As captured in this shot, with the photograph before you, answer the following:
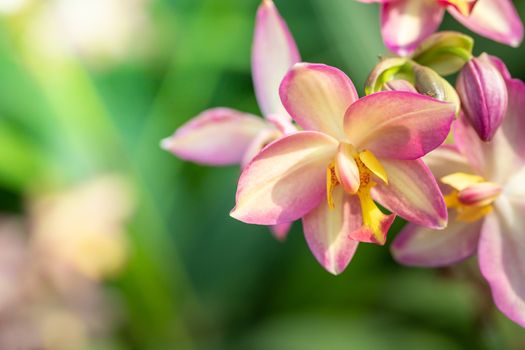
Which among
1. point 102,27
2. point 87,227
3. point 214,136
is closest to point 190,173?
Answer: point 87,227

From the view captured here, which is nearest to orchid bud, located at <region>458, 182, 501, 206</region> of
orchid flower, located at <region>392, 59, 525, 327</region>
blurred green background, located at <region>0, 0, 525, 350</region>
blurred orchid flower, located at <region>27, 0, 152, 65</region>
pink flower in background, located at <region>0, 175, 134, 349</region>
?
orchid flower, located at <region>392, 59, 525, 327</region>

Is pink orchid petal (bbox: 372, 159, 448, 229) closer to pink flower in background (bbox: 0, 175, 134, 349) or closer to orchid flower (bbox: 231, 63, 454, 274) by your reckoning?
orchid flower (bbox: 231, 63, 454, 274)

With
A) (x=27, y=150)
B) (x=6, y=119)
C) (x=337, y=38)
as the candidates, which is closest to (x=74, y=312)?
(x=27, y=150)

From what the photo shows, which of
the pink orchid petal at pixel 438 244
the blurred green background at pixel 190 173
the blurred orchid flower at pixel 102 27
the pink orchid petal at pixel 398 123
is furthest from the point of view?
the blurred orchid flower at pixel 102 27

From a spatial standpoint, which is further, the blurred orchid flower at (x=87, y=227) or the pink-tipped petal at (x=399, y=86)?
the blurred orchid flower at (x=87, y=227)

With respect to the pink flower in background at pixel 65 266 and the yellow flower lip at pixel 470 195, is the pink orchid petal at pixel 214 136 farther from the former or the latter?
the pink flower in background at pixel 65 266

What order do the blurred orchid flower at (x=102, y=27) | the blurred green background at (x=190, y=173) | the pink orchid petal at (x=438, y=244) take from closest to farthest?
the pink orchid petal at (x=438, y=244) → the blurred green background at (x=190, y=173) → the blurred orchid flower at (x=102, y=27)

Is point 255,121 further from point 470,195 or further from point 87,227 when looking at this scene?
point 87,227

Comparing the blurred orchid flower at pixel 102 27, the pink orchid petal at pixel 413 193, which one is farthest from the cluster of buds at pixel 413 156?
the blurred orchid flower at pixel 102 27
